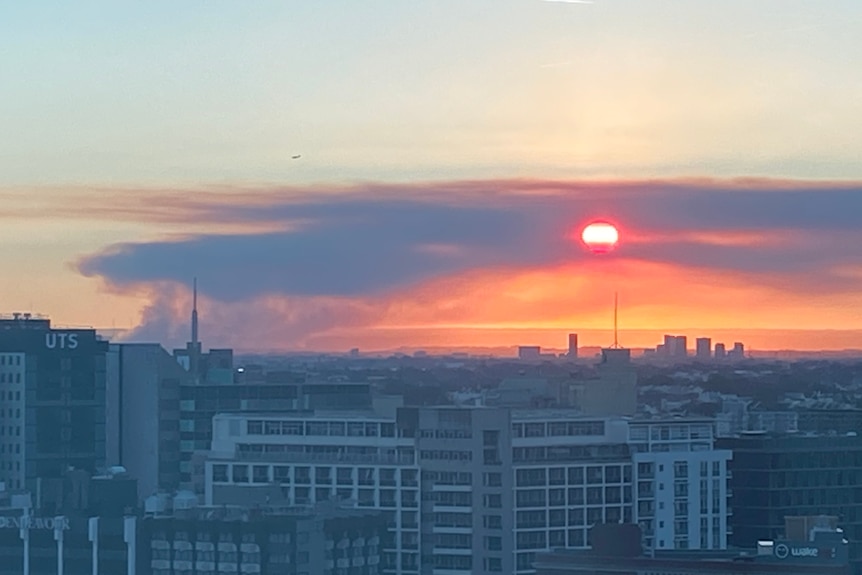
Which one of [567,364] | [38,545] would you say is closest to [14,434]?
[38,545]

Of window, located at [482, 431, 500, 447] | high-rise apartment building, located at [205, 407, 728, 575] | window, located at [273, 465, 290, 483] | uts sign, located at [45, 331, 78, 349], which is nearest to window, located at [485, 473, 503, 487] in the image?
high-rise apartment building, located at [205, 407, 728, 575]

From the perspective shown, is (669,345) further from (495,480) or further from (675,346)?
(495,480)

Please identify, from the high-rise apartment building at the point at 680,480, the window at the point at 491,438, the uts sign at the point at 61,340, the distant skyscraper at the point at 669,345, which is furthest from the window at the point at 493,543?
the uts sign at the point at 61,340

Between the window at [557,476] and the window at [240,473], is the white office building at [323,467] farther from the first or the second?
the window at [557,476]

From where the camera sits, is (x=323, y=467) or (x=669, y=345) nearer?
(x=669, y=345)

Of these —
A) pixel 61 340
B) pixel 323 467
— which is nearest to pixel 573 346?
pixel 323 467

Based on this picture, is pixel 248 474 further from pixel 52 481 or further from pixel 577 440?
pixel 577 440

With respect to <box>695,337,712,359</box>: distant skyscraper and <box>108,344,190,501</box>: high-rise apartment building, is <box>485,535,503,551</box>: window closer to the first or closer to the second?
<box>695,337,712,359</box>: distant skyscraper
